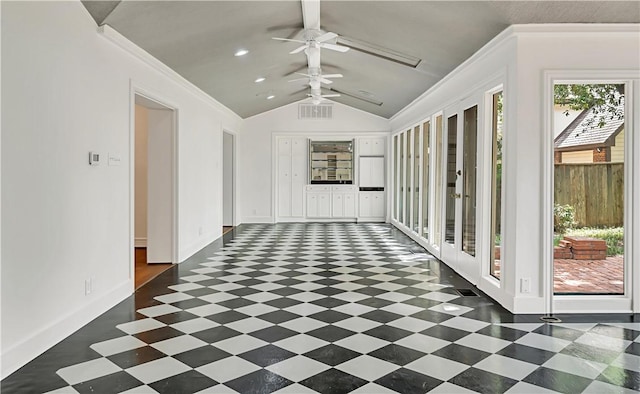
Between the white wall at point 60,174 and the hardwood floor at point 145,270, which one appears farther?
the hardwood floor at point 145,270

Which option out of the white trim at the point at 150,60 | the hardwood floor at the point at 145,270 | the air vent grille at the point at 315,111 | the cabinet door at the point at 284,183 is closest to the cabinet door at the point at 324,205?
the cabinet door at the point at 284,183

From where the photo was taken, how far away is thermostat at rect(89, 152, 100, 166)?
3.96 metres

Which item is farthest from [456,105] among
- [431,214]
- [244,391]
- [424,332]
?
[244,391]

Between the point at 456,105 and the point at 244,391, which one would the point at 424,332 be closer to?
the point at 244,391

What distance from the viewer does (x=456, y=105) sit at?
5.97m

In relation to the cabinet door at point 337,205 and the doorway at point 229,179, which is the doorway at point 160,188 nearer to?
the doorway at point 229,179

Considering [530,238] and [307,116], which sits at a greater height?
[307,116]

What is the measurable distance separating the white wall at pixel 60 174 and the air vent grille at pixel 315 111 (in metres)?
6.72

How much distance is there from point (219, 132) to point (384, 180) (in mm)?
4604

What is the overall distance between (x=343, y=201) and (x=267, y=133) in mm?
2513

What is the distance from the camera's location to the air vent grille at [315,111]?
38.6 feet

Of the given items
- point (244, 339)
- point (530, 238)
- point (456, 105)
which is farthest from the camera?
point (456, 105)

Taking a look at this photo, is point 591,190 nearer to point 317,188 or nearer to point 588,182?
point 588,182

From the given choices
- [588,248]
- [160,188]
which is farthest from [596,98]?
[160,188]
